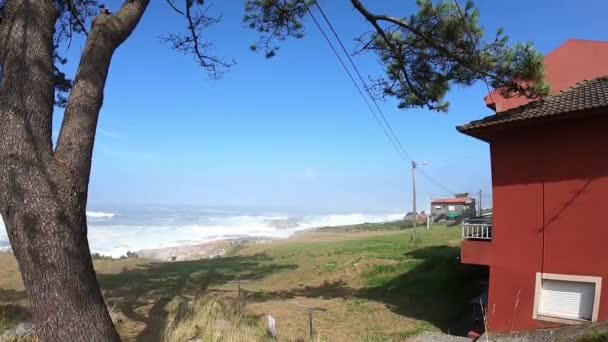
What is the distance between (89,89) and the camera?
4.55 m

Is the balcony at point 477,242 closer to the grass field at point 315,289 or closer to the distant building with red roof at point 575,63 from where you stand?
the grass field at point 315,289

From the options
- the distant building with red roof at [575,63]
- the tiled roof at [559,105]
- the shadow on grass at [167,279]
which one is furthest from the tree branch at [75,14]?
the distant building with red roof at [575,63]

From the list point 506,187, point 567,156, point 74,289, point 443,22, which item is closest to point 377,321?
point 506,187

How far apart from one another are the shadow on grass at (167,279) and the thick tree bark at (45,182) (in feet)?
20.9

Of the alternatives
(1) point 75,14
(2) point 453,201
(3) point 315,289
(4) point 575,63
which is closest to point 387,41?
(1) point 75,14

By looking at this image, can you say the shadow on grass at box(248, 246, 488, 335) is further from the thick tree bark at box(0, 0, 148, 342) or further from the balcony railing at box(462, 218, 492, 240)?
the thick tree bark at box(0, 0, 148, 342)

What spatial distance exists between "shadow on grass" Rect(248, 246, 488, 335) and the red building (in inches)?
116

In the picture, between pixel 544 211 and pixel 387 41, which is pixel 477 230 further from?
pixel 387 41

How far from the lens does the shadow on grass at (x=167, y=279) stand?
42.9 feet

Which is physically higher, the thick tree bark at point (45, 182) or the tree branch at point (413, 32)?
the tree branch at point (413, 32)

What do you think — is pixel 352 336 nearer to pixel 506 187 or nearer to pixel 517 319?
pixel 517 319

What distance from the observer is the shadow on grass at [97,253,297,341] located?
13067 millimetres

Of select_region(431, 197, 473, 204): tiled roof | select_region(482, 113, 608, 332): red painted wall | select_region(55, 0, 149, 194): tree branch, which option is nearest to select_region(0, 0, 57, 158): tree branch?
select_region(55, 0, 149, 194): tree branch

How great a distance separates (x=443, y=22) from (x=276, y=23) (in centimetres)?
289
